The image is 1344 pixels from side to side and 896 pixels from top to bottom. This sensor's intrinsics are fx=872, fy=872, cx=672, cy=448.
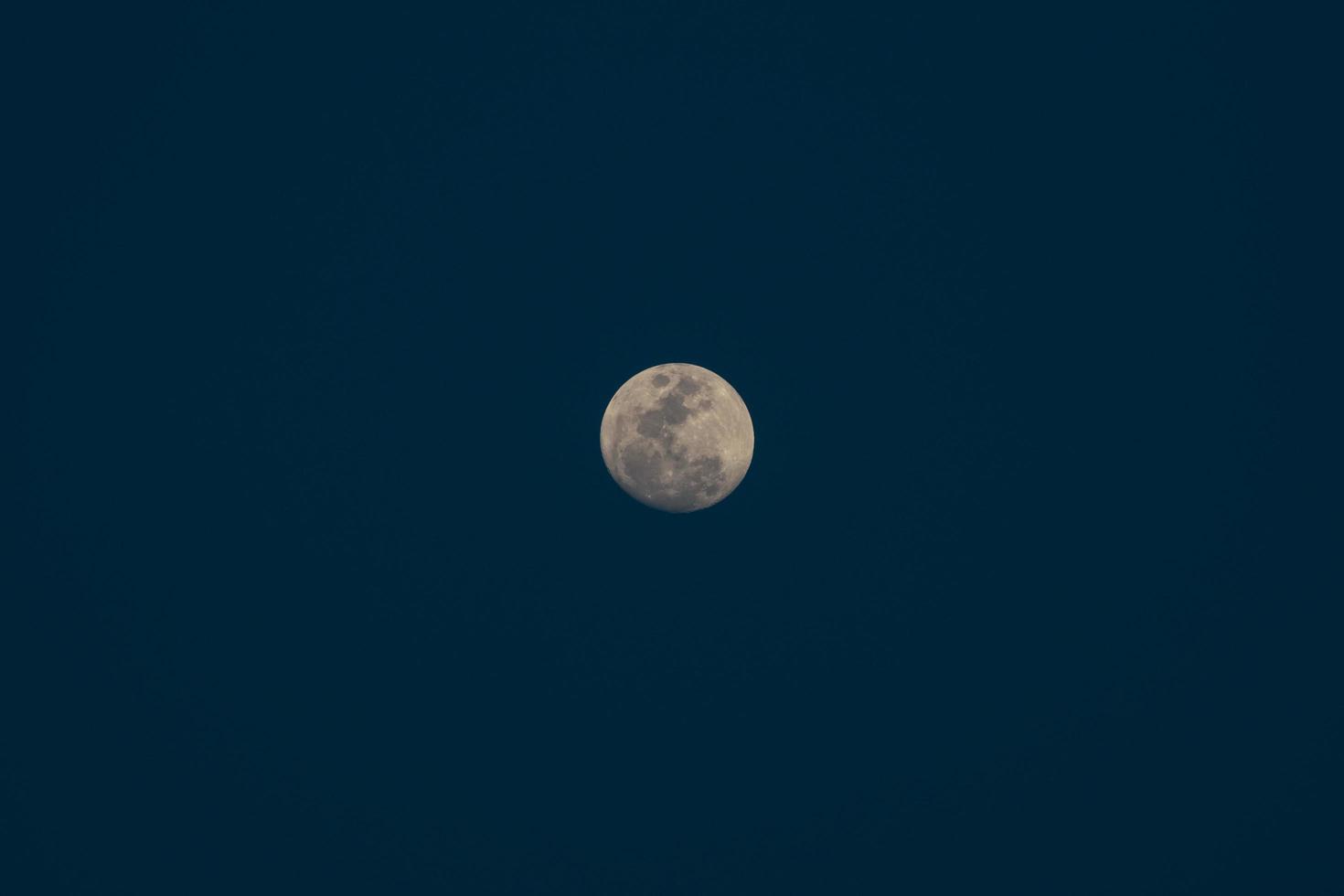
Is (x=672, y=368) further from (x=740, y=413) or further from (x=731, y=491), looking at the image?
(x=731, y=491)

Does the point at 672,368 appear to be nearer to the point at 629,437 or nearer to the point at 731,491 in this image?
the point at 629,437

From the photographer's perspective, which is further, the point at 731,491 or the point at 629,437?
the point at 731,491

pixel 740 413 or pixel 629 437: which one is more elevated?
pixel 740 413

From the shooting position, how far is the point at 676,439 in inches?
637

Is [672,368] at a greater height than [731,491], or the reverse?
[672,368]

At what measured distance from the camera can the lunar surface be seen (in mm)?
16219

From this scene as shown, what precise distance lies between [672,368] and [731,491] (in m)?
2.88

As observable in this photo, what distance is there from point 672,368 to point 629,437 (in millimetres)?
1709

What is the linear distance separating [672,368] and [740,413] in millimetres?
1672

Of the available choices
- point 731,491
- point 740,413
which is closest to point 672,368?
point 740,413

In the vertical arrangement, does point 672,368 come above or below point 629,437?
above

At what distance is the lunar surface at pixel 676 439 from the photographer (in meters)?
16.2

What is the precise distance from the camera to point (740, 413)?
17500mm

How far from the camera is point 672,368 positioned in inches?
674
